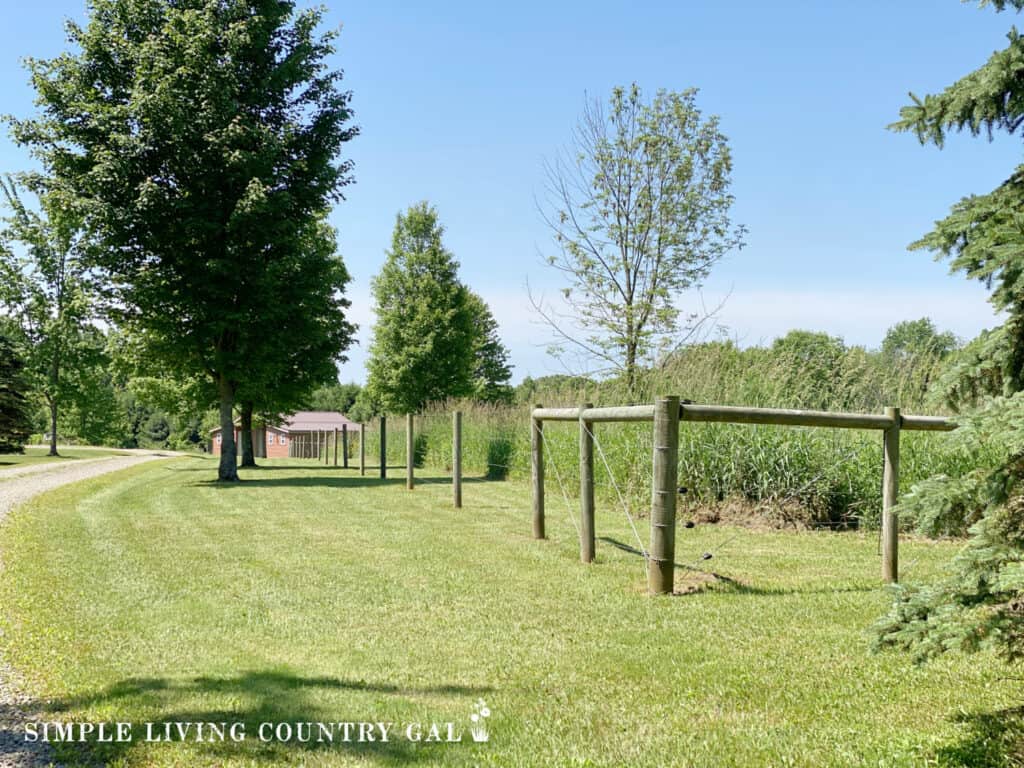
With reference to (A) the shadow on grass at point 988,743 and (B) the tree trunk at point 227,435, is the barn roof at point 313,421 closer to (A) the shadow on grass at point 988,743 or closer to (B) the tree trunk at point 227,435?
(B) the tree trunk at point 227,435

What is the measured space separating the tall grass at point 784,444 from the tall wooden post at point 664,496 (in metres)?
3.23

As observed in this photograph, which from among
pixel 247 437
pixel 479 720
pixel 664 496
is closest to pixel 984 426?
pixel 479 720

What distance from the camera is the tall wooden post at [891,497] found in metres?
6.70

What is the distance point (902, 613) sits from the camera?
2.65 meters

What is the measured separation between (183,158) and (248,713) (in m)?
16.9

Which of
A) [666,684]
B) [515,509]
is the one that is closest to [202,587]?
[666,684]

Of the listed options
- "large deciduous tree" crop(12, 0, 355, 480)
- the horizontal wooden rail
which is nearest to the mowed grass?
the horizontal wooden rail

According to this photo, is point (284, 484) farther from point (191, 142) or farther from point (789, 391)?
point (789, 391)

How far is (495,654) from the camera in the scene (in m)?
4.55

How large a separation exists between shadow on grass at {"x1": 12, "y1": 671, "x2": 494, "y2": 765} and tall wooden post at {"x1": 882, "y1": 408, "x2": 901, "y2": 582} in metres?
4.34

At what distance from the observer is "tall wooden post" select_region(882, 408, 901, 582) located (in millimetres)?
6695

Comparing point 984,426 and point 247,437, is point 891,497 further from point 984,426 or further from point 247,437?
point 247,437

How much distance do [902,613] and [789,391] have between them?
30.4 feet

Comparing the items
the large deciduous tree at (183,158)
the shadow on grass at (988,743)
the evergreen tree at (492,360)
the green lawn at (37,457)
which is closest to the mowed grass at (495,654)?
the shadow on grass at (988,743)
